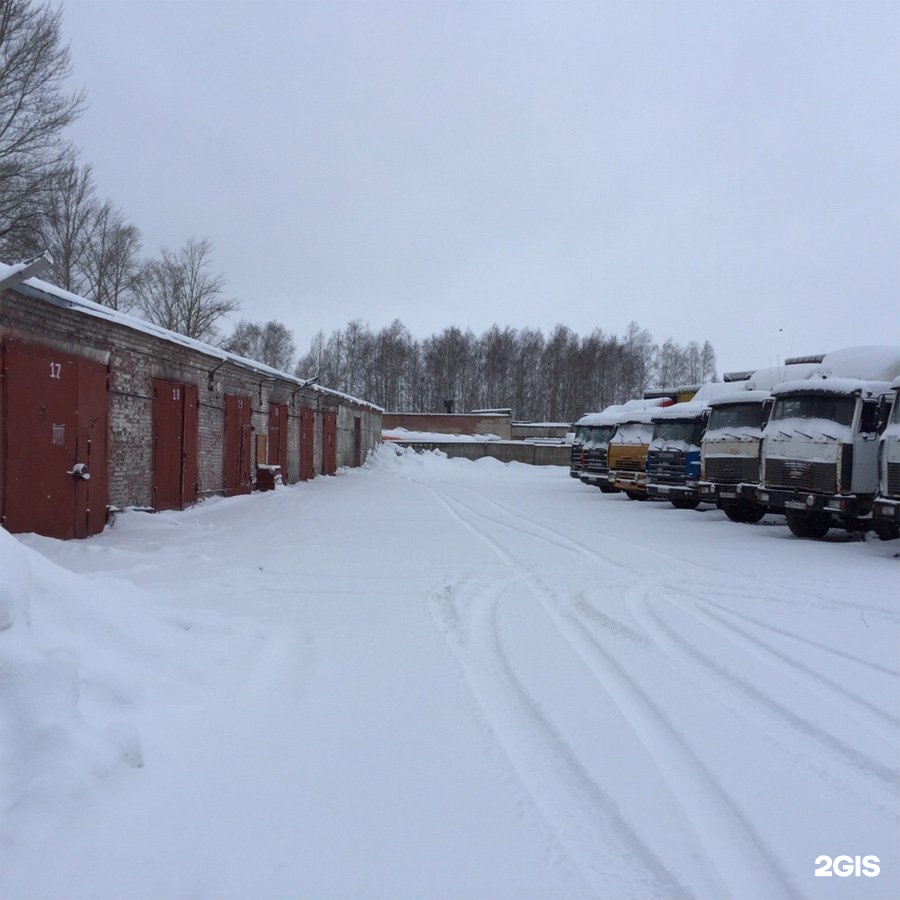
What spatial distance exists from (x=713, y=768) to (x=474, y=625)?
116 inches

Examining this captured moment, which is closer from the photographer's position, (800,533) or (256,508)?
(800,533)

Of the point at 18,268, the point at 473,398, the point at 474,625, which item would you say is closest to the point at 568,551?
the point at 474,625

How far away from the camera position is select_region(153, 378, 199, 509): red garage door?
13.8 metres

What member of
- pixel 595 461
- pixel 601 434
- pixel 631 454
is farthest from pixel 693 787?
pixel 601 434

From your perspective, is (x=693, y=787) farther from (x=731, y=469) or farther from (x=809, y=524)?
(x=731, y=469)

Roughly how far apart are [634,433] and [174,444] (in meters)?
13.7

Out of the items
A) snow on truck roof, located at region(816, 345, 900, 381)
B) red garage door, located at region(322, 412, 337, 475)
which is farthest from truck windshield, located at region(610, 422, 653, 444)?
red garage door, located at region(322, 412, 337, 475)

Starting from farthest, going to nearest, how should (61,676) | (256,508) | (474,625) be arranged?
(256,508) < (474,625) < (61,676)

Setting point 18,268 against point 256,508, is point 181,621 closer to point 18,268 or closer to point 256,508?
point 18,268

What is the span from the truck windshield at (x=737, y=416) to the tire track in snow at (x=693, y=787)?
11256mm

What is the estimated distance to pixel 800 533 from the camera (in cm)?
1344

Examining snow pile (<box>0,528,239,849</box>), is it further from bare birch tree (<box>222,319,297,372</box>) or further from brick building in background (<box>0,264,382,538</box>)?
bare birch tree (<box>222,319,297,372</box>)

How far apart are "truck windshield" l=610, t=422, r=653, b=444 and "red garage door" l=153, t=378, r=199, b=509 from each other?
12817mm

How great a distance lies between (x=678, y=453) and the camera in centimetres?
1889
